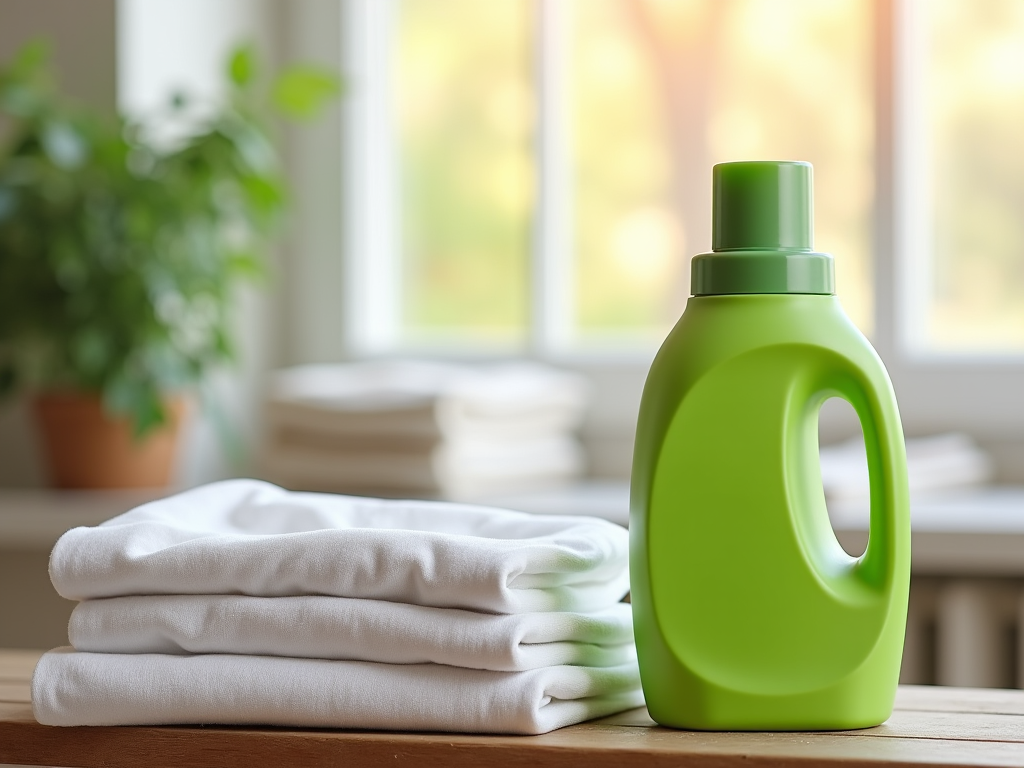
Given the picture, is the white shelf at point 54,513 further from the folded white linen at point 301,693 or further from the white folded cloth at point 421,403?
the folded white linen at point 301,693

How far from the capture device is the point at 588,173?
1.94 metres

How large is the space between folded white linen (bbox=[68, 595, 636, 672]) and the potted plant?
1.03 m

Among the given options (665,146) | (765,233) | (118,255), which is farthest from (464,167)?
(765,233)

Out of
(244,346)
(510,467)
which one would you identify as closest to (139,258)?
(244,346)

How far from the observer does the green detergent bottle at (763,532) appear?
0.56m

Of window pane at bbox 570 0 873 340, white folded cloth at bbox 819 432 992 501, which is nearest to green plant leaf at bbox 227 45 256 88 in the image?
window pane at bbox 570 0 873 340

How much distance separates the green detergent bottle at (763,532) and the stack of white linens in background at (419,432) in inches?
39.9

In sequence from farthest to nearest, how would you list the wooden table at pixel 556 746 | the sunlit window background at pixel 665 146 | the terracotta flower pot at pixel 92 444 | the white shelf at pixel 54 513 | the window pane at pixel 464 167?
1. the window pane at pixel 464 167
2. the sunlit window background at pixel 665 146
3. the terracotta flower pot at pixel 92 444
4. the white shelf at pixel 54 513
5. the wooden table at pixel 556 746

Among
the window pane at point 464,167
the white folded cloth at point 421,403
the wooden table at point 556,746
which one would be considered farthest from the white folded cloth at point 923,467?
the wooden table at point 556,746

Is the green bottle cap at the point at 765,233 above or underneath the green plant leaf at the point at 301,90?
underneath

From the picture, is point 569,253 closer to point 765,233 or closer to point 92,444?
point 92,444

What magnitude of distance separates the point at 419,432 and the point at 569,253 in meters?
0.47

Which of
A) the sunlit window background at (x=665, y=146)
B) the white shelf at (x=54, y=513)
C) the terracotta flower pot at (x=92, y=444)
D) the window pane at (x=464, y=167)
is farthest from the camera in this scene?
the window pane at (x=464, y=167)

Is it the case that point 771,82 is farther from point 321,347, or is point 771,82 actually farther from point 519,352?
point 321,347
